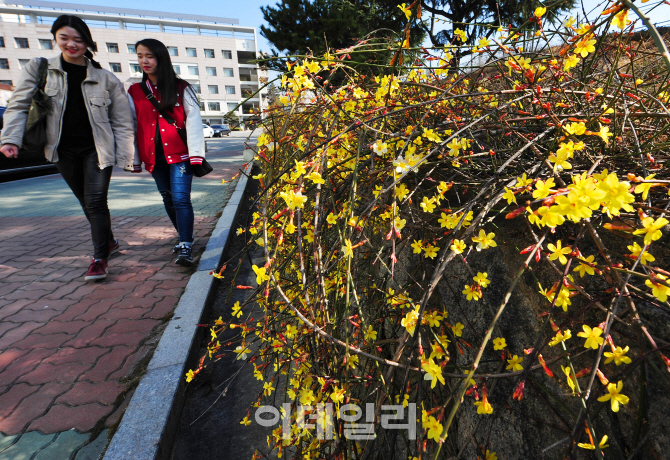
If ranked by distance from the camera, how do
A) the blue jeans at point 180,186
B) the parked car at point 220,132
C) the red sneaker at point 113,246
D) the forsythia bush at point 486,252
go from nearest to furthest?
the forsythia bush at point 486,252, the blue jeans at point 180,186, the red sneaker at point 113,246, the parked car at point 220,132

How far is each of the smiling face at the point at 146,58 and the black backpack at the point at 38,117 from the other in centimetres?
72

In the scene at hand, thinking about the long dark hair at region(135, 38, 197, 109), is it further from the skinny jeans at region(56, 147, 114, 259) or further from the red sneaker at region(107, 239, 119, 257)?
the red sneaker at region(107, 239, 119, 257)

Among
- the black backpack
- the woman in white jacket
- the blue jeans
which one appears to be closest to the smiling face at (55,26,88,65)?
the woman in white jacket

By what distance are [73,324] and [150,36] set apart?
56.5m

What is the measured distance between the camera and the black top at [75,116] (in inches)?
120

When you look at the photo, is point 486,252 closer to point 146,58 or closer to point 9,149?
point 146,58

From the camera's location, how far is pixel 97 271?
125 inches

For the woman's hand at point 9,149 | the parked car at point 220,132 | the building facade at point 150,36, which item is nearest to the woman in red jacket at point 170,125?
the woman's hand at point 9,149

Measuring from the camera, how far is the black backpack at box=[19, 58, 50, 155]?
2876 mm

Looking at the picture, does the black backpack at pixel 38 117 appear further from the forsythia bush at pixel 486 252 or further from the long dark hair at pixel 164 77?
the forsythia bush at pixel 486 252

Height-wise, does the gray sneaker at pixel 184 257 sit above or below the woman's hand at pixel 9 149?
below

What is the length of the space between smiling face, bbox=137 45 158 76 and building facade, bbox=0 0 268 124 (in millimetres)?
46758

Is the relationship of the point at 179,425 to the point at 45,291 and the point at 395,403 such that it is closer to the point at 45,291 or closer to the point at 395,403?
the point at 395,403

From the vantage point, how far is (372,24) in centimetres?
1205
